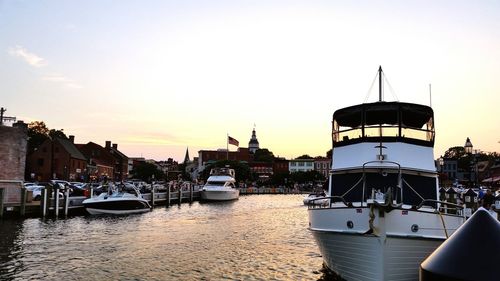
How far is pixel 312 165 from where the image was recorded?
169500 millimetres

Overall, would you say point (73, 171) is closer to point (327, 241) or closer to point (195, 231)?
point (195, 231)

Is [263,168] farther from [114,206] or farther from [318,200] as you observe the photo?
[318,200]

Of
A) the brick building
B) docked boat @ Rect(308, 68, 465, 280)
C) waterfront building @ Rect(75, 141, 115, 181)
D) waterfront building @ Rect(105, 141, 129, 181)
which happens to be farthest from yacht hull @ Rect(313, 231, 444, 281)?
waterfront building @ Rect(105, 141, 129, 181)

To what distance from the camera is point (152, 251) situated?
20641 millimetres

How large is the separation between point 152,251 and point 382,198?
12.0 meters

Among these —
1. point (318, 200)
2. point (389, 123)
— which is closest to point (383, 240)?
point (389, 123)

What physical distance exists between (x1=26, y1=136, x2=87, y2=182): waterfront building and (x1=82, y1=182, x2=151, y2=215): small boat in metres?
48.7

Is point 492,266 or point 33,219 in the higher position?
point 492,266

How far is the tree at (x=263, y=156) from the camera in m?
174

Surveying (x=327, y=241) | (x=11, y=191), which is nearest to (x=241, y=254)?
(x=327, y=241)

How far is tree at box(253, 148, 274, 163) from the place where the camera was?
571 feet

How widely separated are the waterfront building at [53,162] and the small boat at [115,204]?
4873cm

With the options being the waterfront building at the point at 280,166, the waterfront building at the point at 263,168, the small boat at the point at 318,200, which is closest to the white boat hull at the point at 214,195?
the small boat at the point at 318,200

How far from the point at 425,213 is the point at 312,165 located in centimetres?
15876
